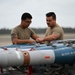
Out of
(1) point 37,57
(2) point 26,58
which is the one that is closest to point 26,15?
(1) point 37,57

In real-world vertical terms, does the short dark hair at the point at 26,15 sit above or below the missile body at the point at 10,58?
above

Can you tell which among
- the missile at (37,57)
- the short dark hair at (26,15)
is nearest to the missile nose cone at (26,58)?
the missile at (37,57)

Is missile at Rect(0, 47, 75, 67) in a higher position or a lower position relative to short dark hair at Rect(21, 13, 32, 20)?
lower

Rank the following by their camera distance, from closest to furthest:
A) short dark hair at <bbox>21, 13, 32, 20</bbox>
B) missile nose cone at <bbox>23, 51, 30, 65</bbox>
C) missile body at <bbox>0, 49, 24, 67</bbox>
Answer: missile body at <bbox>0, 49, 24, 67</bbox> → missile nose cone at <bbox>23, 51, 30, 65</bbox> → short dark hair at <bbox>21, 13, 32, 20</bbox>

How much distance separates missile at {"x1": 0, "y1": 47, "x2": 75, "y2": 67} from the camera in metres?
7.90

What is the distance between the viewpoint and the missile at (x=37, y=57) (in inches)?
311

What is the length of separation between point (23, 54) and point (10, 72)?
1.28 meters

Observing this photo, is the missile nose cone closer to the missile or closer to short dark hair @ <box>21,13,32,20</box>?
the missile

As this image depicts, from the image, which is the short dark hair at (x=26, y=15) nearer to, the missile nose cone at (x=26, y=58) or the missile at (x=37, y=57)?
the missile at (x=37, y=57)

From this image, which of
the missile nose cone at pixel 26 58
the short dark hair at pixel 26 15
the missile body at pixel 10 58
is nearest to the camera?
the missile body at pixel 10 58

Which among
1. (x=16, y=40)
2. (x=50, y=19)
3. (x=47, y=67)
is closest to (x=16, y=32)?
(x=16, y=40)

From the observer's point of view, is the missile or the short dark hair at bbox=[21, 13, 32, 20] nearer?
the missile

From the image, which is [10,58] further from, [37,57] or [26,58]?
[37,57]

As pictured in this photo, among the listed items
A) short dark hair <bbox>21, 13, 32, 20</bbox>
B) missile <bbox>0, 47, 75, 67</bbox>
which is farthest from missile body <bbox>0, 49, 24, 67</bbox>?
short dark hair <bbox>21, 13, 32, 20</bbox>
